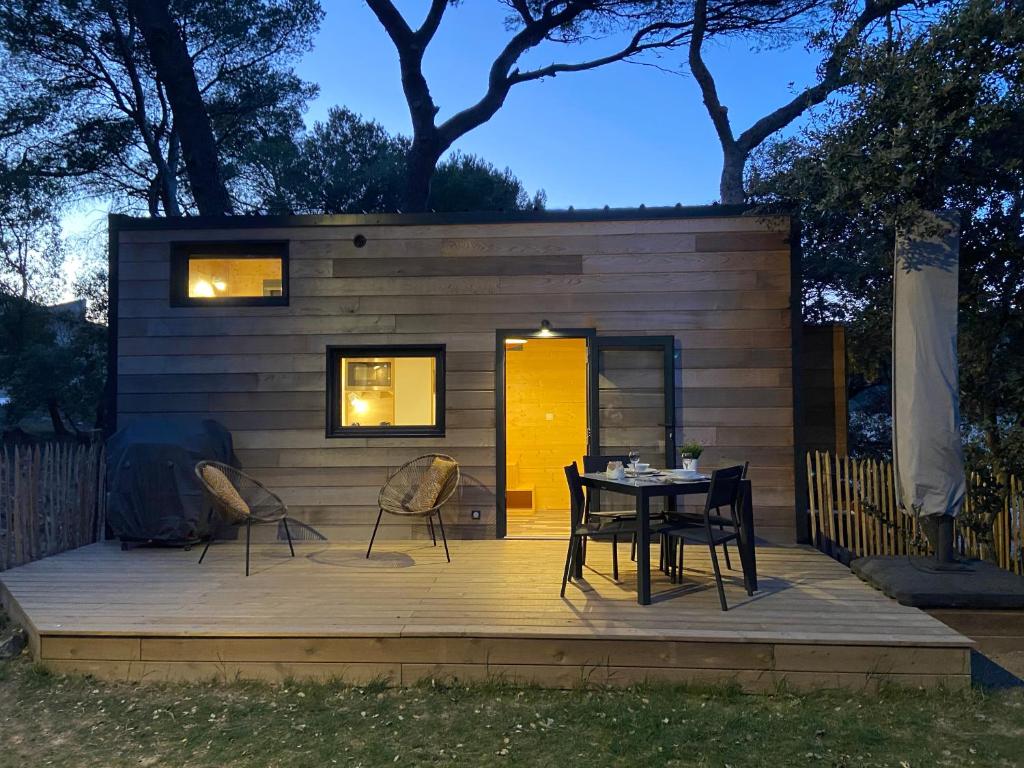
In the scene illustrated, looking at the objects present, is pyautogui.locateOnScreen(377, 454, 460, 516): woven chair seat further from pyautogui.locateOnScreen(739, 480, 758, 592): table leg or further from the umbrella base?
the umbrella base

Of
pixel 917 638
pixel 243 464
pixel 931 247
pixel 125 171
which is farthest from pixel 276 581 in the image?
pixel 125 171

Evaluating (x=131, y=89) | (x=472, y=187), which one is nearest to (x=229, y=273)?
(x=472, y=187)

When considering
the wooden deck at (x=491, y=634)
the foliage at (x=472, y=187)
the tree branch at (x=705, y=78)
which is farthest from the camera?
the foliage at (x=472, y=187)

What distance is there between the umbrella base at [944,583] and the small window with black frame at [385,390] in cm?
334

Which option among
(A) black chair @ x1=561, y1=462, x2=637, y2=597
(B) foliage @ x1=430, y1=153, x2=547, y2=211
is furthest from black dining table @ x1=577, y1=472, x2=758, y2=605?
(B) foliage @ x1=430, y1=153, x2=547, y2=211

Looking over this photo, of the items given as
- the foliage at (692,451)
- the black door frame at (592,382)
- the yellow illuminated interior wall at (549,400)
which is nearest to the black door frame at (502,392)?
the black door frame at (592,382)

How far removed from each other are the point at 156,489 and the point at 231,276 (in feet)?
6.21

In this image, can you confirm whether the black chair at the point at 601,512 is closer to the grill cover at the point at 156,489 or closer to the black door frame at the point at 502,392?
the black door frame at the point at 502,392

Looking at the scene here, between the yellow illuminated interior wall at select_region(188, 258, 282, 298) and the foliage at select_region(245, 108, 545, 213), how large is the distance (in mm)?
6513

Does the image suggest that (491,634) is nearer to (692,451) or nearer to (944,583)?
(692,451)

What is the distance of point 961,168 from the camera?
14.1 ft

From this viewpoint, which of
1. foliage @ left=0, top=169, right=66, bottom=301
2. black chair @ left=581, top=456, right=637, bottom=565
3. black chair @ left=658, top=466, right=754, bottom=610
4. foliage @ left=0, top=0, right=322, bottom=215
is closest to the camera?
black chair @ left=658, top=466, right=754, bottom=610

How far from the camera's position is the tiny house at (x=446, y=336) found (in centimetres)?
554

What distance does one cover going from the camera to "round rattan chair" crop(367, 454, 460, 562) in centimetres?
501
